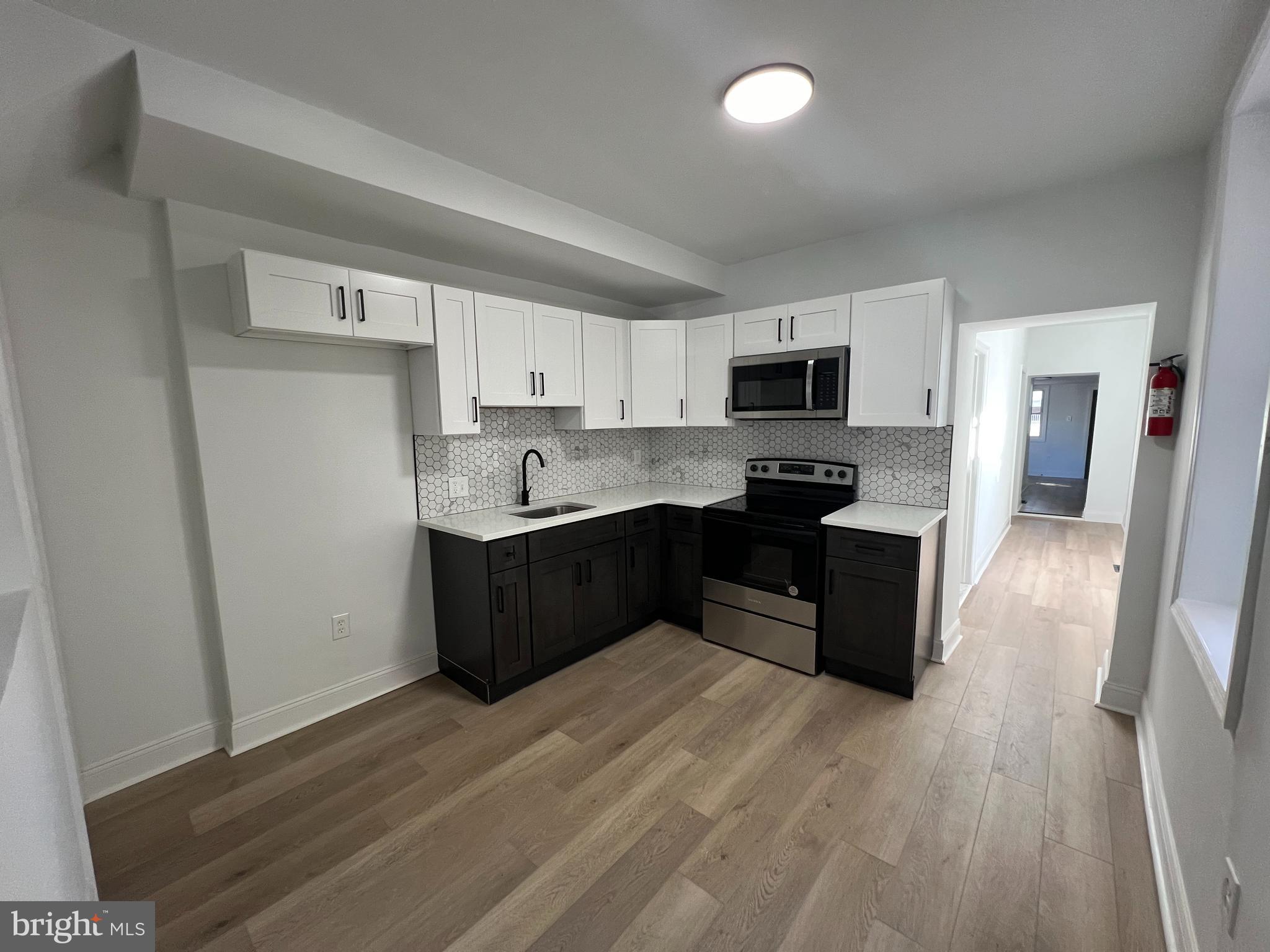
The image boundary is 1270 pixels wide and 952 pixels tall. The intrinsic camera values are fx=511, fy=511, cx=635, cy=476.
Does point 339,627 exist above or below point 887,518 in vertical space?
below

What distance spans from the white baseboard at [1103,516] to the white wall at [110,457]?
8882 mm

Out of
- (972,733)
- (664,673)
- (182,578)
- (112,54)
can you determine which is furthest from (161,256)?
(972,733)

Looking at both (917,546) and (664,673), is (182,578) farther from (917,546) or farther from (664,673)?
(917,546)

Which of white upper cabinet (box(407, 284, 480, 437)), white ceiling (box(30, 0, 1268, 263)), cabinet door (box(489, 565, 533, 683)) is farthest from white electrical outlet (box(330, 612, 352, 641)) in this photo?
white ceiling (box(30, 0, 1268, 263))

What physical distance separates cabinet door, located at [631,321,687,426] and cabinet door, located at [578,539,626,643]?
98 centimetres

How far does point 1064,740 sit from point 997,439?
3.72 metres

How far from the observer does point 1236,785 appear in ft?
3.84

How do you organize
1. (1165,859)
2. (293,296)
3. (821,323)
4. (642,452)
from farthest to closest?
(642,452)
(821,323)
(293,296)
(1165,859)

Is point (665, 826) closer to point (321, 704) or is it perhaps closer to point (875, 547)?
point (875, 547)

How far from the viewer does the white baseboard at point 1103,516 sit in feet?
21.1

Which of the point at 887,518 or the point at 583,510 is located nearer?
the point at 887,518

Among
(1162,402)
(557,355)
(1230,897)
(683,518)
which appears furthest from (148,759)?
(1162,402)

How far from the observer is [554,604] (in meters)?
2.94

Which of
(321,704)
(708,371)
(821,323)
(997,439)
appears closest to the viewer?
(321,704)
